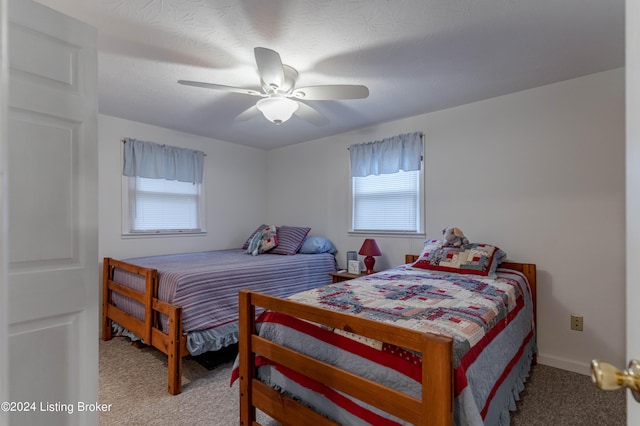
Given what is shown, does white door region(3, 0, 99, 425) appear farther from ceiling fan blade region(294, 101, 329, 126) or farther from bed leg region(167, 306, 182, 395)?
ceiling fan blade region(294, 101, 329, 126)

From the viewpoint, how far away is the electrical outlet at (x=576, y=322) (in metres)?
2.32

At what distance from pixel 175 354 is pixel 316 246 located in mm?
1964

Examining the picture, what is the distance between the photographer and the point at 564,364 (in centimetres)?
237

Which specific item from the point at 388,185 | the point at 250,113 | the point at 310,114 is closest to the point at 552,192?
the point at 388,185

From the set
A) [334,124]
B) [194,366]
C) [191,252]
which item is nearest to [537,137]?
[334,124]

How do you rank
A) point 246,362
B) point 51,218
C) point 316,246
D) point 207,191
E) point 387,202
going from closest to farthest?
point 51,218 < point 246,362 < point 387,202 < point 316,246 < point 207,191

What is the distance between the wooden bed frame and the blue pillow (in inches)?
81.2

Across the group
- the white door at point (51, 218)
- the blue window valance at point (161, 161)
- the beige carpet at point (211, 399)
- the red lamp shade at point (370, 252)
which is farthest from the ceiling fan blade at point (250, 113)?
the beige carpet at point (211, 399)

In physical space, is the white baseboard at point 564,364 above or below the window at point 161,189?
below

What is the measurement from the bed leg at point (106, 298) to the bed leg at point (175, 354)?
1268 millimetres

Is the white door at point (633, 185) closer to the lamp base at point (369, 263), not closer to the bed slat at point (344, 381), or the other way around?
the bed slat at point (344, 381)

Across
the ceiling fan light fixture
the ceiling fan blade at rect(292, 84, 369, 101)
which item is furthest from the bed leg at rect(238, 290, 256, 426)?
the ceiling fan blade at rect(292, 84, 369, 101)

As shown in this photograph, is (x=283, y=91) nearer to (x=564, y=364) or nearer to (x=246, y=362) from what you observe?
(x=246, y=362)

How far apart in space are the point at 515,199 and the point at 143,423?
3.11m
